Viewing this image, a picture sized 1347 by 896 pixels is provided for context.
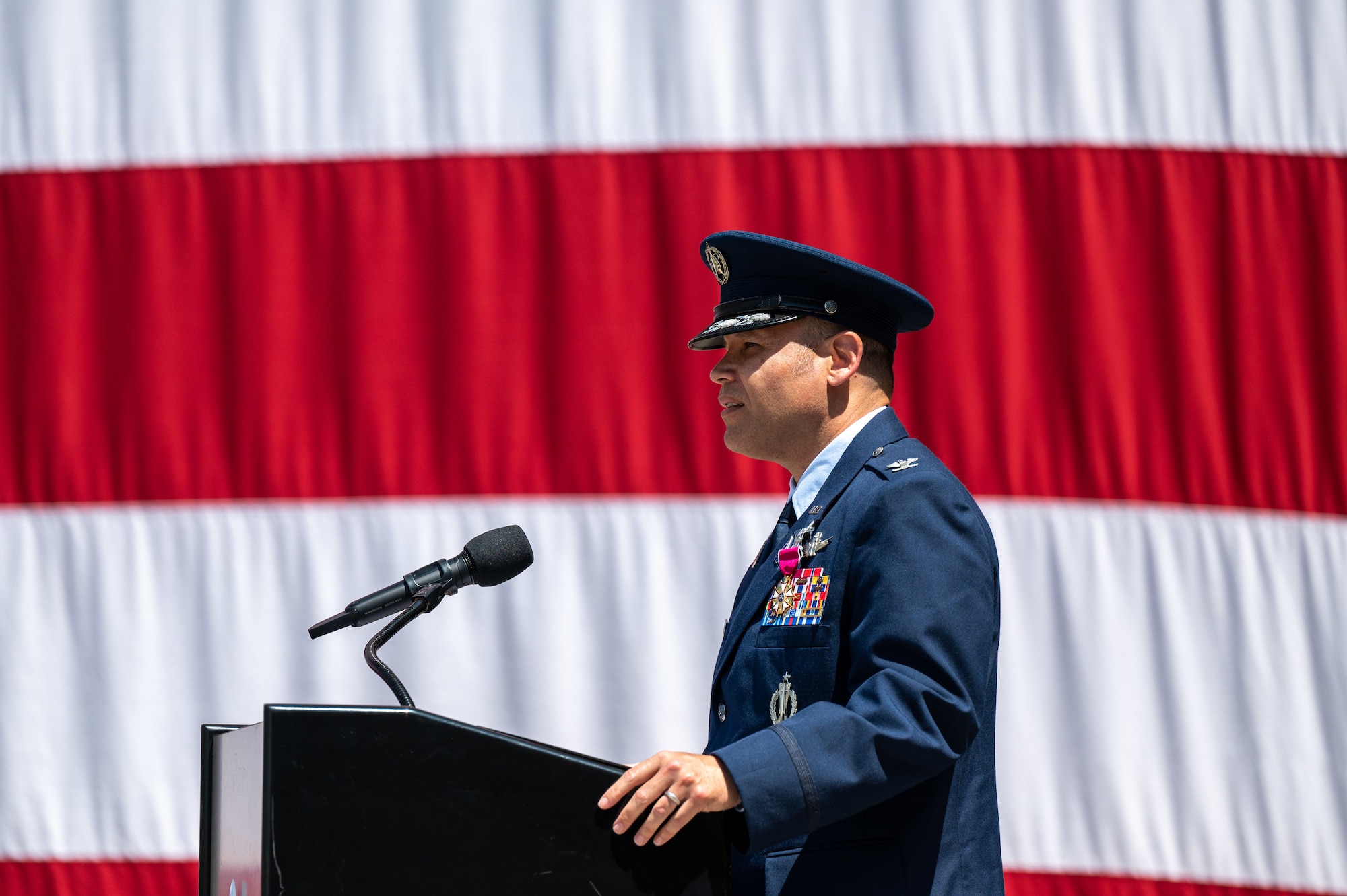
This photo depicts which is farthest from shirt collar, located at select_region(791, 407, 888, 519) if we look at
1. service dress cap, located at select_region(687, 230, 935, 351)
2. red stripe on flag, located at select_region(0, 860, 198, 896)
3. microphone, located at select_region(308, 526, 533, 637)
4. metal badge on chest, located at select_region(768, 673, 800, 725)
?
red stripe on flag, located at select_region(0, 860, 198, 896)

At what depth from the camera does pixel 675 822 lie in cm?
101

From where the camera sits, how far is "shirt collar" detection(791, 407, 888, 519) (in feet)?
4.90

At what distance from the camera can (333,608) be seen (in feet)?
7.72

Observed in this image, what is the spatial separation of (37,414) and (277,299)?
0.52 meters

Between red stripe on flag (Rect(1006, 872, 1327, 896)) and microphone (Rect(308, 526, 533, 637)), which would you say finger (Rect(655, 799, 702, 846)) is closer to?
microphone (Rect(308, 526, 533, 637))

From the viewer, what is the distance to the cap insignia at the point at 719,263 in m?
1.63

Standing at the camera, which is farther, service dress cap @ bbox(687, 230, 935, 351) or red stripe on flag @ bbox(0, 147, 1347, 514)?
red stripe on flag @ bbox(0, 147, 1347, 514)

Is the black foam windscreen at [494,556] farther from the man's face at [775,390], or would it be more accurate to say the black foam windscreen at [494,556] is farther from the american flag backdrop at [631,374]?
the american flag backdrop at [631,374]

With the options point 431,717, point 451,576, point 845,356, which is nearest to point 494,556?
point 451,576

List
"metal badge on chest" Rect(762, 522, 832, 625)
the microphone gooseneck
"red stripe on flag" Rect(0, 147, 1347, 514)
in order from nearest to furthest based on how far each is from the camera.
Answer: the microphone gooseneck < "metal badge on chest" Rect(762, 522, 832, 625) < "red stripe on flag" Rect(0, 147, 1347, 514)

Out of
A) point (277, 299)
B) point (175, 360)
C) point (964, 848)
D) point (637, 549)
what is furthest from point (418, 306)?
point (964, 848)

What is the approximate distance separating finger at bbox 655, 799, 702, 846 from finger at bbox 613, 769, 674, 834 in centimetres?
1

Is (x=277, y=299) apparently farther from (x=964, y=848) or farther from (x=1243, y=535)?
(x=1243, y=535)

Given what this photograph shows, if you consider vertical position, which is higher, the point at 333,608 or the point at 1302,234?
the point at 1302,234
